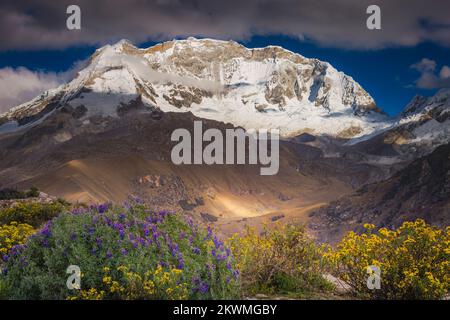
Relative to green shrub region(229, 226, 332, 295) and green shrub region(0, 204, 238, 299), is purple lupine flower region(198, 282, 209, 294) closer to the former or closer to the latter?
green shrub region(0, 204, 238, 299)

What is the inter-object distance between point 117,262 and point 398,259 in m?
5.38

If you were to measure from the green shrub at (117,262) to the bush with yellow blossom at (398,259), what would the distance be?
9.23ft

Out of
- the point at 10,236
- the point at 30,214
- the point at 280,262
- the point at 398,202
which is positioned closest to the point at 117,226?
the point at 280,262

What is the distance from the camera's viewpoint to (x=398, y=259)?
34.1ft

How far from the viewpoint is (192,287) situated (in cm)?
791

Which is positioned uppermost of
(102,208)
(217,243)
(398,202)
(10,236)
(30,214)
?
(102,208)

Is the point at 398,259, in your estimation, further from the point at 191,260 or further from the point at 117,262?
the point at 117,262

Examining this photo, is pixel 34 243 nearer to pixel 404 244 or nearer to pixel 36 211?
pixel 404 244

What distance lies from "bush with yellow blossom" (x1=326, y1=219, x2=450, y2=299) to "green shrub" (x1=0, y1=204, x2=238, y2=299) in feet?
9.23

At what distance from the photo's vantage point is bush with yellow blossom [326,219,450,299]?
10.2m

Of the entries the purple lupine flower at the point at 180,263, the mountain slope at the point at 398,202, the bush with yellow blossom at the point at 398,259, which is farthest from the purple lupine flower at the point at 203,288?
the mountain slope at the point at 398,202

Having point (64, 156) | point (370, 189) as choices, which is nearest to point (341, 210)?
point (370, 189)

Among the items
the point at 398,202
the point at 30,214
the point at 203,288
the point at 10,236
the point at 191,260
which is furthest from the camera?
the point at 398,202
